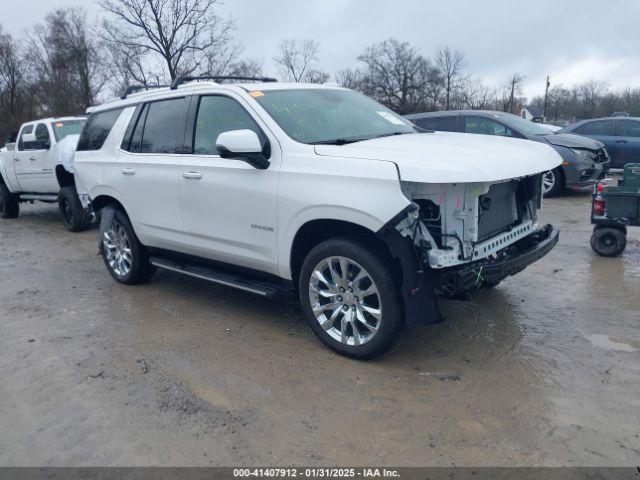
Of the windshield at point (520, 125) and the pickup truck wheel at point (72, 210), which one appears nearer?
the pickup truck wheel at point (72, 210)

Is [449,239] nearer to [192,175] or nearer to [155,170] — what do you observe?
[192,175]

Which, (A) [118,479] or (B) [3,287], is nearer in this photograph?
(A) [118,479]

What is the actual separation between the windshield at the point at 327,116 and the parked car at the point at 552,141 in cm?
605

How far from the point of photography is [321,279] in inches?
160

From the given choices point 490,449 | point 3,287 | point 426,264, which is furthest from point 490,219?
point 3,287

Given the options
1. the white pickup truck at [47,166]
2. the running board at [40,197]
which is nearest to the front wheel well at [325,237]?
the white pickup truck at [47,166]

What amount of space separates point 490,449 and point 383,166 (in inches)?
68.3

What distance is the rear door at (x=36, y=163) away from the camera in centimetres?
1023

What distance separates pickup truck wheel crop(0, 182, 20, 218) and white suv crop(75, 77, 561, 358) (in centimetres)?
759

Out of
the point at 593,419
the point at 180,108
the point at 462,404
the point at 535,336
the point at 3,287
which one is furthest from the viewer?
the point at 3,287

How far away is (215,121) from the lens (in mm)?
4855

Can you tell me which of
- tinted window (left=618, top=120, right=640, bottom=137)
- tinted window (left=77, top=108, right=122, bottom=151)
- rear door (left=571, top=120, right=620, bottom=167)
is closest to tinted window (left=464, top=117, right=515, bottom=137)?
rear door (left=571, top=120, right=620, bottom=167)

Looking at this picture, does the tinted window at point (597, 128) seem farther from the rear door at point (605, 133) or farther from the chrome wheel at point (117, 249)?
the chrome wheel at point (117, 249)

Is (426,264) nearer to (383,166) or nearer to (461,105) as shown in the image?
(383,166)
